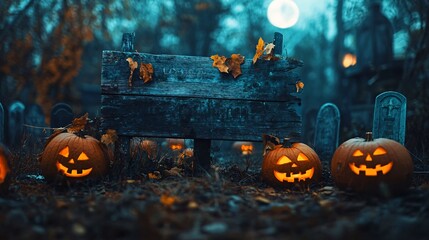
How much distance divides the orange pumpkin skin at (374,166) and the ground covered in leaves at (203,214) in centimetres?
17

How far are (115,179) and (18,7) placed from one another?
27.0 feet

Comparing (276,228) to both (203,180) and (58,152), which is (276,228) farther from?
(58,152)

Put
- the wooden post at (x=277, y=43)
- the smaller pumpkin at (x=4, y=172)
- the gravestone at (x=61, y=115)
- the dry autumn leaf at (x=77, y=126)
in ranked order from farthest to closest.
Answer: the gravestone at (x=61, y=115) → the wooden post at (x=277, y=43) → the dry autumn leaf at (x=77, y=126) → the smaller pumpkin at (x=4, y=172)

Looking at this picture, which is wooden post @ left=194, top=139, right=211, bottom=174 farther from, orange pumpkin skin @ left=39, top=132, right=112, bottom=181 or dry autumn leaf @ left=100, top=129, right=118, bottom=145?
orange pumpkin skin @ left=39, top=132, right=112, bottom=181

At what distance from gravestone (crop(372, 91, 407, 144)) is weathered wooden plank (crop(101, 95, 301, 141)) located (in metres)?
1.75

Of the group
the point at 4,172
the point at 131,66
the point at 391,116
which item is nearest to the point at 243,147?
the point at 391,116

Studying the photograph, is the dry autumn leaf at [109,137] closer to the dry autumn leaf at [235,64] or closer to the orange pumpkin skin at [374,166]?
the dry autumn leaf at [235,64]

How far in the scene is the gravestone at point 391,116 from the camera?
5.55 m

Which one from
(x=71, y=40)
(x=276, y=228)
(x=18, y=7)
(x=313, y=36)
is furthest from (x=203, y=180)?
(x=313, y=36)

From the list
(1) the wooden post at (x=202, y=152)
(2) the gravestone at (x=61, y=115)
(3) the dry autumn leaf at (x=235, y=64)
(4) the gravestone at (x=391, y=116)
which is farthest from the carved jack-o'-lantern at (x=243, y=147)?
(2) the gravestone at (x=61, y=115)

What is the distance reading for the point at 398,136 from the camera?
18.2 feet

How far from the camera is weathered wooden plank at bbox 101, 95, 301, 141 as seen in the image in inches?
181

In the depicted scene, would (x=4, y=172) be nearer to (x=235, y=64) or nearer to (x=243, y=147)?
(x=235, y=64)

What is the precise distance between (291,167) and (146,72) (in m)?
2.11
